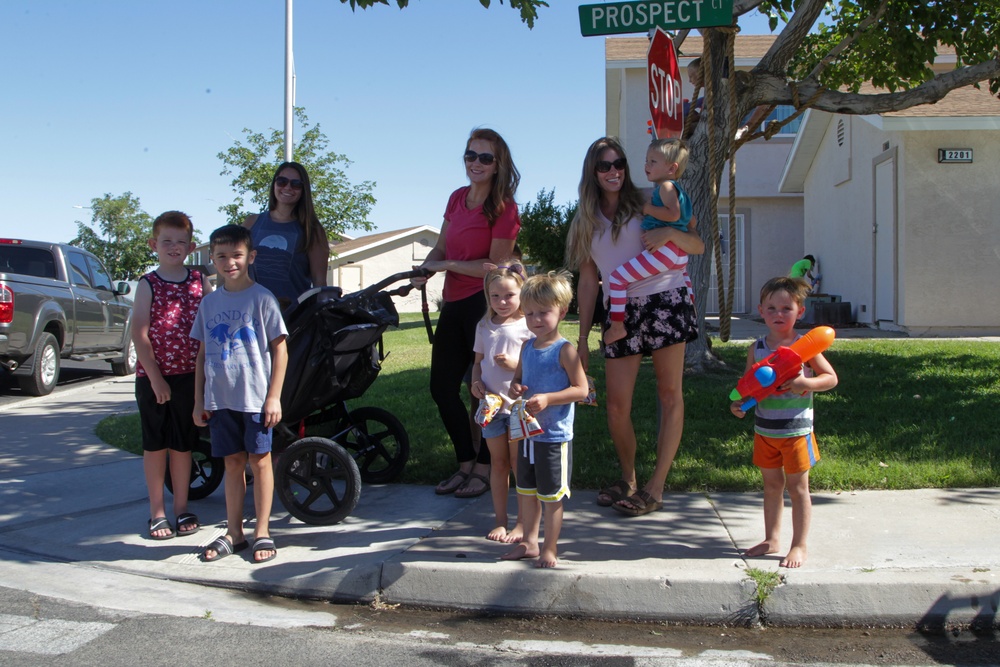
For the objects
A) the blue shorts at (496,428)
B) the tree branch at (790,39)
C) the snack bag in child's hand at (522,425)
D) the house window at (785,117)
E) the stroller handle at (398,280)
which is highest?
the house window at (785,117)

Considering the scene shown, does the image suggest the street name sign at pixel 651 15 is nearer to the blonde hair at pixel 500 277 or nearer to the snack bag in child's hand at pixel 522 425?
the blonde hair at pixel 500 277

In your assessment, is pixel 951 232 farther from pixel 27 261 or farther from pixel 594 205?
pixel 27 261

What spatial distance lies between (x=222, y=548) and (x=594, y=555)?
74.0 inches

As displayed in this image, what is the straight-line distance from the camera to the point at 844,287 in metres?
17.0

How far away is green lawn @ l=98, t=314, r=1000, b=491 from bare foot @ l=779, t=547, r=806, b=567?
4.61 feet

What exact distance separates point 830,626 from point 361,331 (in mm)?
2745

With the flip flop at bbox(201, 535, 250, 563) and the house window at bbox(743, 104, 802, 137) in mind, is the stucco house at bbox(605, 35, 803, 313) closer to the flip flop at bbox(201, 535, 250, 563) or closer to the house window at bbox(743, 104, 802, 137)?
the house window at bbox(743, 104, 802, 137)

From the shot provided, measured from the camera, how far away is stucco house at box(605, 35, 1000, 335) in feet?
44.1

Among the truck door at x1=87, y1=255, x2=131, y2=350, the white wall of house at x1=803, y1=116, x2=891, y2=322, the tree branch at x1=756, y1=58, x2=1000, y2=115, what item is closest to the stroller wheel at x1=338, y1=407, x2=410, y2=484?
the tree branch at x1=756, y1=58, x2=1000, y2=115

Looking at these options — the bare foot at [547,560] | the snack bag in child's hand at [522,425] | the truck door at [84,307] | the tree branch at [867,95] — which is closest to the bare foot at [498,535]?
the bare foot at [547,560]

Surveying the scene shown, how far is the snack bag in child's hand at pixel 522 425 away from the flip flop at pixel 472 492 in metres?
1.40

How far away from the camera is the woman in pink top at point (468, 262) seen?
5.13m

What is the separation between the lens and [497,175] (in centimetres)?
516

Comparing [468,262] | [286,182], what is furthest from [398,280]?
[286,182]
